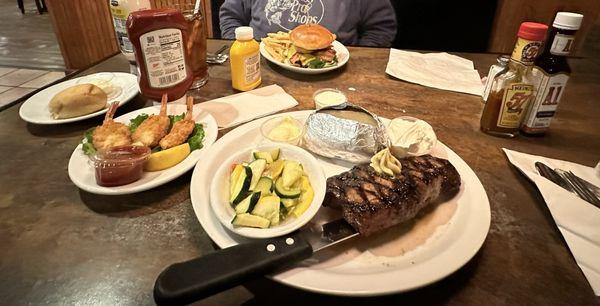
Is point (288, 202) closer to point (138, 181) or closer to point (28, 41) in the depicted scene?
point (138, 181)

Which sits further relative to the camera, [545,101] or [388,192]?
[545,101]

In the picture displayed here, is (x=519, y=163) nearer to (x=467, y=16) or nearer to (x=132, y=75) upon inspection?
(x=132, y=75)

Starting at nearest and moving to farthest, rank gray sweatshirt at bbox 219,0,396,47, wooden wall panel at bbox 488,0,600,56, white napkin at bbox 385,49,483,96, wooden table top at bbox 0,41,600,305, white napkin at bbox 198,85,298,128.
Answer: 1. wooden table top at bbox 0,41,600,305
2. white napkin at bbox 198,85,298,128
3. white napkin at bbox 385,49,483,96
4. gray sweatshirt at bbox 219,0,396,47
5. wooden wall panel at bbox 488,0,600,56

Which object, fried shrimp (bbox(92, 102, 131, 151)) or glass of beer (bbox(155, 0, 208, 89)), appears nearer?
fried shrimp (bbox(92, 102, 131, 151))

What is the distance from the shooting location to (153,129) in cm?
109

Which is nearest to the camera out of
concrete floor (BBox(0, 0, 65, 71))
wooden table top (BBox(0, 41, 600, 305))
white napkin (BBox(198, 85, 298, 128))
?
wooden table top (BBox(0, 41, 600, 305))

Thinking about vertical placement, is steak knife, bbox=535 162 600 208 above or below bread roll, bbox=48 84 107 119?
below

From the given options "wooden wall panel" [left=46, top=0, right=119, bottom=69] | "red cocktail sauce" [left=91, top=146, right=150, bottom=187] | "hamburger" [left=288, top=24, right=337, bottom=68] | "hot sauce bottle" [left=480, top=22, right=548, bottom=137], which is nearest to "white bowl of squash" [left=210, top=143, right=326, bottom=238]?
"red cocktail sauce" [left=91, top=146, right=150, bottom=187]

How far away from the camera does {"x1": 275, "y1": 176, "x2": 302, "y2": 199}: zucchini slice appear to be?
82 centimetres

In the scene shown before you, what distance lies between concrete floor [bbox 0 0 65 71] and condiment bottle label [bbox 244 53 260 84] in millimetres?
4027

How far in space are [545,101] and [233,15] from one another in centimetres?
196

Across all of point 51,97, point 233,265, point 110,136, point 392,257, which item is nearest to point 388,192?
point 392,257

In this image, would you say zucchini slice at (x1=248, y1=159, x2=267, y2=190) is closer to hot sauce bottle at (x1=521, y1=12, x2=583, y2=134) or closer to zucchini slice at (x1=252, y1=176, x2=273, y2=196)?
zucchini slice at (x1=252, y1=176, x2=273, y2=196)

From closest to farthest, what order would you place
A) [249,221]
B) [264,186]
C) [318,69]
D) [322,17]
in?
[249,221], [264,186], [318,69], [322,17]
